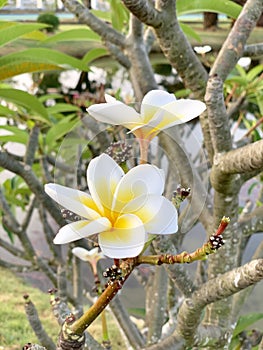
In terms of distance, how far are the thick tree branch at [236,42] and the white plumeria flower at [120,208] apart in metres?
0.34

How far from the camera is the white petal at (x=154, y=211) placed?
30 cm

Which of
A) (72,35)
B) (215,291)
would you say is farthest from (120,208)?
(72,35)

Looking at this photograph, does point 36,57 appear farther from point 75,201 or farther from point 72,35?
point 75,201

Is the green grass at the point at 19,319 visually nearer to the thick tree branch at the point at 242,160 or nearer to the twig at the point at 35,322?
the twig at the point at 35,322

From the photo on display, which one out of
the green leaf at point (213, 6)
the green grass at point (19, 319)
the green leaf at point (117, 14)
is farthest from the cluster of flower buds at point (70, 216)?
the green grass at point (19, 319)

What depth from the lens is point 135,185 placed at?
31 centimetres

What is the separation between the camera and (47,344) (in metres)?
0.60

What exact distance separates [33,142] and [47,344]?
44 centimetres

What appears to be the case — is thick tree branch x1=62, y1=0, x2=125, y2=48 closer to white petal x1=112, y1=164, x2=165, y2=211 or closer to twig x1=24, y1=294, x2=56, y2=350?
twig x1=24, y1=294, x2=56, y2=350

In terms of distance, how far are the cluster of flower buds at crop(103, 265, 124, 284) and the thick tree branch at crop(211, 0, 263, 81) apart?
1.21 ft

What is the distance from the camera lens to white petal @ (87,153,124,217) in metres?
0.31

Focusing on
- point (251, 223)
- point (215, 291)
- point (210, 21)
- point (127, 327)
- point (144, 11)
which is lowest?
point (210, 21)

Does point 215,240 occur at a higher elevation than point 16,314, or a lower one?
higher

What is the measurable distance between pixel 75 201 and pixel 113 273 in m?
0.04
